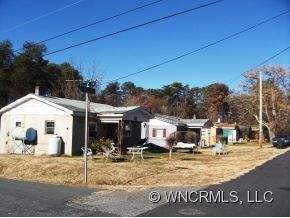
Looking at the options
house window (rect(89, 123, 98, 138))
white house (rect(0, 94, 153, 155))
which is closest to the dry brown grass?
white house (rect(0, 94, 153, 155))

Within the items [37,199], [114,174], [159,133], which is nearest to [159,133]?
[159,133]

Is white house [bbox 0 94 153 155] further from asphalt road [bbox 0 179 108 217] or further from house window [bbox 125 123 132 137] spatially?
asphalt road [bbox 0 179 108 217]

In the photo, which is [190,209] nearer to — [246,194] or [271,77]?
[246,194]

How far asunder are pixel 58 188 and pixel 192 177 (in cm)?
501

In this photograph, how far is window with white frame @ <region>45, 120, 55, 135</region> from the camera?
27.3 meters

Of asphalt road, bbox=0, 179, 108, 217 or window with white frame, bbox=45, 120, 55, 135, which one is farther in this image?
window with white frame, bbox=45, 120, 55, 135

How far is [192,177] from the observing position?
15.7 metres

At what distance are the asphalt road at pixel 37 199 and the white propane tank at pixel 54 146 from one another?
11182mm

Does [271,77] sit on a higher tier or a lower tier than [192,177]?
higher

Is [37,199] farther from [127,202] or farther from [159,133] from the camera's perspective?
[159,133]

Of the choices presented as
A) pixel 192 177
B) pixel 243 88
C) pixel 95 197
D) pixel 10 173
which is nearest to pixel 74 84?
pixel 243 88

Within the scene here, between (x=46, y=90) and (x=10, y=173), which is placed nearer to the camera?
(x=10, y=173)

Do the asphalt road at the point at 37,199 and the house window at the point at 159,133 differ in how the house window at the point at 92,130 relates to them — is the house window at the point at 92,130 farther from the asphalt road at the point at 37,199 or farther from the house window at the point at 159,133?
the asphalt road at the point at 37,199

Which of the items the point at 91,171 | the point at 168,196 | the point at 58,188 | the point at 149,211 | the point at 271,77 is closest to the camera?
the point at 149,211
